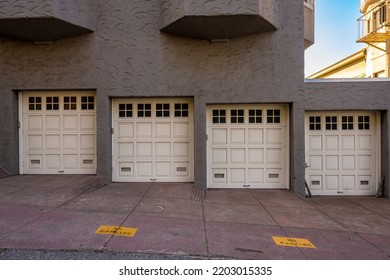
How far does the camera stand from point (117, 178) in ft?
25.9

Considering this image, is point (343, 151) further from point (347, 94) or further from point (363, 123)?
point (347, 94)

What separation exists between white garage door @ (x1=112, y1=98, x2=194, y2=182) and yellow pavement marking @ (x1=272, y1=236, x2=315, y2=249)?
3945 millimetres

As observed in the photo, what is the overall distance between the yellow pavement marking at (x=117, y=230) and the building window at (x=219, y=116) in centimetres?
448

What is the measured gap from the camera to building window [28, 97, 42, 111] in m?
7.95

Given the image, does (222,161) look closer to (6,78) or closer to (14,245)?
(14,245)

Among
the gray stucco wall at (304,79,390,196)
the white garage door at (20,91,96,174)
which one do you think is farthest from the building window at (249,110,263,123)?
the white garage door at (20,91,96,174)

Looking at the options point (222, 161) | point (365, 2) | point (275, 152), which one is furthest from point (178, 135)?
point (365, 2)

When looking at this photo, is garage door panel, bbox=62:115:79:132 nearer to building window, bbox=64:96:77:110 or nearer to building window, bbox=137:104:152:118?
building window, bbox=64:96:77:110

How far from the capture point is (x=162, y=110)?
7.90 meters

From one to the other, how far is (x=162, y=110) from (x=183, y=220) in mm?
3907

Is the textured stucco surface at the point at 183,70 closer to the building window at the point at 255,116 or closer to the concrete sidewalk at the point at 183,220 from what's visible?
the building window at the point at 255,116

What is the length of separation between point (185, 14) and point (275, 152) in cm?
465

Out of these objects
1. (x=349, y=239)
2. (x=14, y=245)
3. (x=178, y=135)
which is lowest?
(x=349, y=239)

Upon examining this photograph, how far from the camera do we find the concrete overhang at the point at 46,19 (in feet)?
22.0
